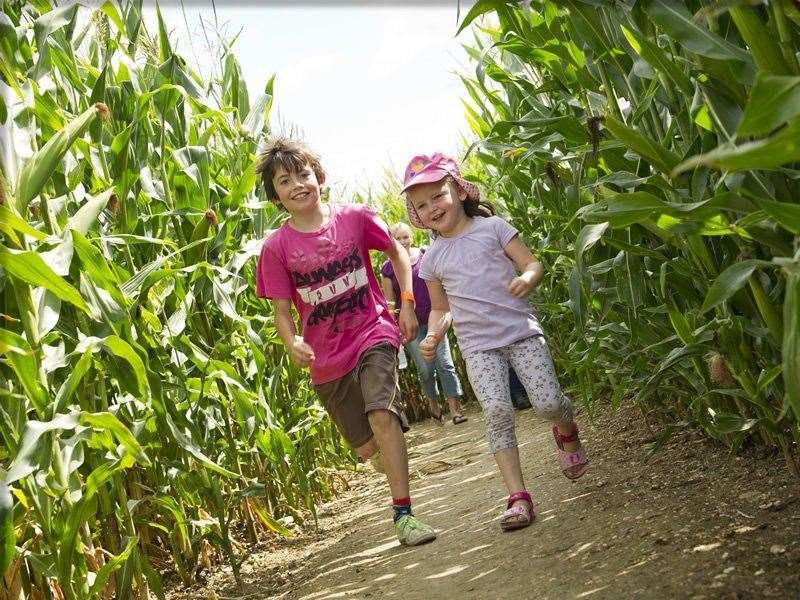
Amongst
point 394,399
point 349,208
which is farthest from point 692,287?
point 349,208

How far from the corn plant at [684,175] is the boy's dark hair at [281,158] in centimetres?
78

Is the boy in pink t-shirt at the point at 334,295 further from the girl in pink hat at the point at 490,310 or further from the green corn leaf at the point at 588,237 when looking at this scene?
the green corn leaf at the point at 588,237

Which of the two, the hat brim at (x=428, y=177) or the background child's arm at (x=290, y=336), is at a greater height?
the hat brim at (x=428, y=177)

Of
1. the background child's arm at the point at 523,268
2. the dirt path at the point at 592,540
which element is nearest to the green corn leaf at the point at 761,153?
the dirt path at the point at 592,540

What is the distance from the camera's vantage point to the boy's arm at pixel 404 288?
11.4 feet

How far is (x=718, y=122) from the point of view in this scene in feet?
5.11

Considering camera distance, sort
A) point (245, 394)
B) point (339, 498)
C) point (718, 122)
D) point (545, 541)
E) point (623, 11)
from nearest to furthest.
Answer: point (718, 122) → point (623, 11) → point (545, 541) → point (245, 394) → point (339, 498)

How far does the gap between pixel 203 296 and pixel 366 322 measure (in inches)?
23.8

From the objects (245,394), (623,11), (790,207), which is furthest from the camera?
(245,394)

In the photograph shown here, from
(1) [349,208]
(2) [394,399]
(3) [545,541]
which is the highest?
(1) [349,208]

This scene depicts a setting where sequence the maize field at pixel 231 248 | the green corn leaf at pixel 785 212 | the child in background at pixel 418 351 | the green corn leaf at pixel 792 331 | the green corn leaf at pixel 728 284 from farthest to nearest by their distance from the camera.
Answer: the child in background at pixel 418 351
the maize field at pixel 231 248
the green corn leaf at pixel 728 284
the green corn leaf at pixel 785 212
the green corn leaf at pixel 792 331

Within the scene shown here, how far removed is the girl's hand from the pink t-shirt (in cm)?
63

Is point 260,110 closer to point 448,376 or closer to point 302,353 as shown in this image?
point 302,353

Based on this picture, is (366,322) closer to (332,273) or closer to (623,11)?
(332,273)
